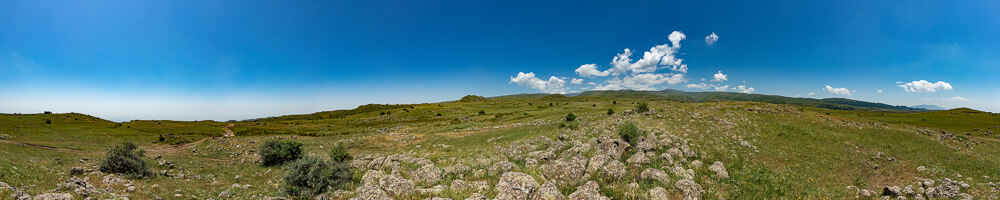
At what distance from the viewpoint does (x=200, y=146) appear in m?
35.3

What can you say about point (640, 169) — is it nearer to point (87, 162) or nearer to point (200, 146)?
point (87, 162)

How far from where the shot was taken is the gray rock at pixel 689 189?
10.9 meters

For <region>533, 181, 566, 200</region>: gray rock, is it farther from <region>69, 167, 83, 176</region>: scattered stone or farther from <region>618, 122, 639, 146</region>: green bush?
<region>69, 167, 83, 176</region>: scattered stone

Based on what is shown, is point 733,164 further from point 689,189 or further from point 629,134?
point 689,189

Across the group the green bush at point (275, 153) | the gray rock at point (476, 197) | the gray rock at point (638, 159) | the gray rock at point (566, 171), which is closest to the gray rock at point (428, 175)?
the gray rock at point (476, 197)

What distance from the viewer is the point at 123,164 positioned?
17.9m

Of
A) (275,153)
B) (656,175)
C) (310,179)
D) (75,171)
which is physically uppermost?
(656,175)

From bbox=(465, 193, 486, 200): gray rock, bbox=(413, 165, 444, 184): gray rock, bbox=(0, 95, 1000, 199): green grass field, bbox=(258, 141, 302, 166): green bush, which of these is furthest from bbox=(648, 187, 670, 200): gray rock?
bbox=(258, 141, 302, 166): green bush

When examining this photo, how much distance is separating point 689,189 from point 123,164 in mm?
31779

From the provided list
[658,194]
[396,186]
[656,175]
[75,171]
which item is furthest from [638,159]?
[75,171]

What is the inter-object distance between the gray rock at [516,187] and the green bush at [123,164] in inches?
918

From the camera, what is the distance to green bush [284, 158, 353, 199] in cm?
1356

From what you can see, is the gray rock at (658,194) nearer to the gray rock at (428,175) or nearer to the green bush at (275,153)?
the gray rock at (428,175)

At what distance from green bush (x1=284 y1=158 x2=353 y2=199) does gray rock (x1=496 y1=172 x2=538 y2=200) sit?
27.3 ft
